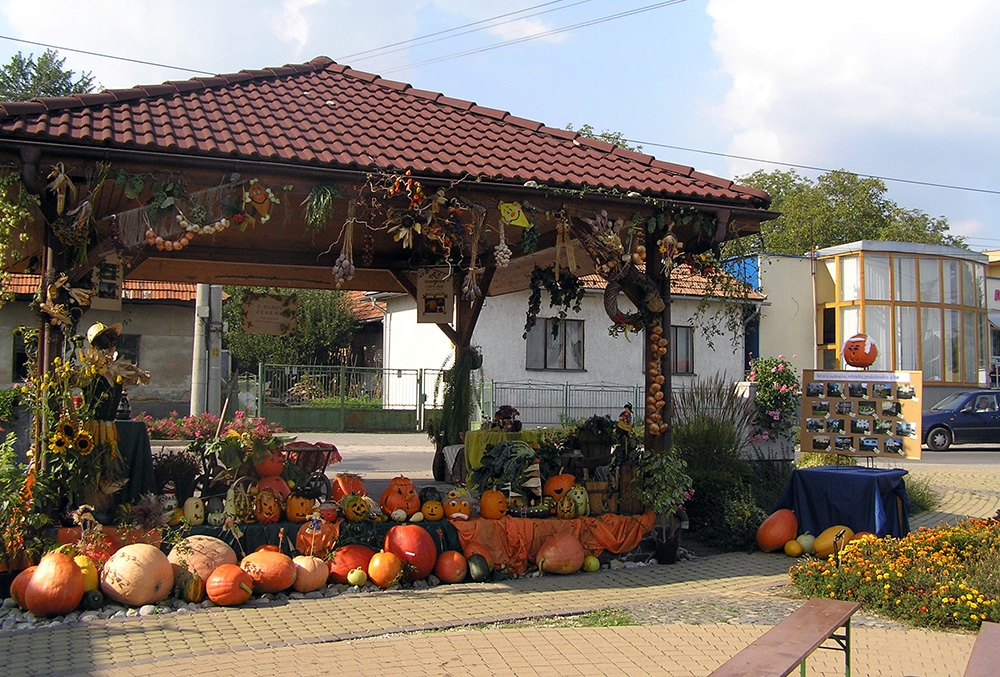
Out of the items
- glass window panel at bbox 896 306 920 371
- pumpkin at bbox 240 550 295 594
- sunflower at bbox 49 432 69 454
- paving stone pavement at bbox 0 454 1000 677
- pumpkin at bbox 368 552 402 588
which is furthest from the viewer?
glass window panel at bbox 896 306 920 371

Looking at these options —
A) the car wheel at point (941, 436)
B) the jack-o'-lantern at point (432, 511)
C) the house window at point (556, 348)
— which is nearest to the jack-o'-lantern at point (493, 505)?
the jack-o'-lantern at point (432, 511)

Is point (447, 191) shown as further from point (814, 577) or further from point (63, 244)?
point (814, 577)

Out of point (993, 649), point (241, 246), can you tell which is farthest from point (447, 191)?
point (993, 649)

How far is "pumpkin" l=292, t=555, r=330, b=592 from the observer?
21.8 feet

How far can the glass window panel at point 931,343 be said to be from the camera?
28438mm

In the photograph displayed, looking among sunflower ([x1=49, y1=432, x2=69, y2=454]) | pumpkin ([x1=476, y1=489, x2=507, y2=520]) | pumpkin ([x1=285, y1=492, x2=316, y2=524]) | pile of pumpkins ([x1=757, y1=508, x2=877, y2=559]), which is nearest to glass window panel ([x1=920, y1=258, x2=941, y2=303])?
pile of pumpkins ([x1=757, y1=508, x2=877, y2=559])

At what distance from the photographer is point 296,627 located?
5.75 meters

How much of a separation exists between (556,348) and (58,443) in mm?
18178

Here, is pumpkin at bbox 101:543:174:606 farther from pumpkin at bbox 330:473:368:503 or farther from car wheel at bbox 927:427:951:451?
car wheel at bbox 927:427:951:451

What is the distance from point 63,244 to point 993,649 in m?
6.33

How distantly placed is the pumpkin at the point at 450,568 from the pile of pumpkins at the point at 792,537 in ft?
10.4

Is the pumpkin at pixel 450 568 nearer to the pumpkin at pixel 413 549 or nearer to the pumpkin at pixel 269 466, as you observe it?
the pumpkin at pixel 413 549

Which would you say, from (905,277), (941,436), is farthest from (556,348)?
(905,277)

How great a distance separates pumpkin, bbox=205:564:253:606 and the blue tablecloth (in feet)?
17.5
